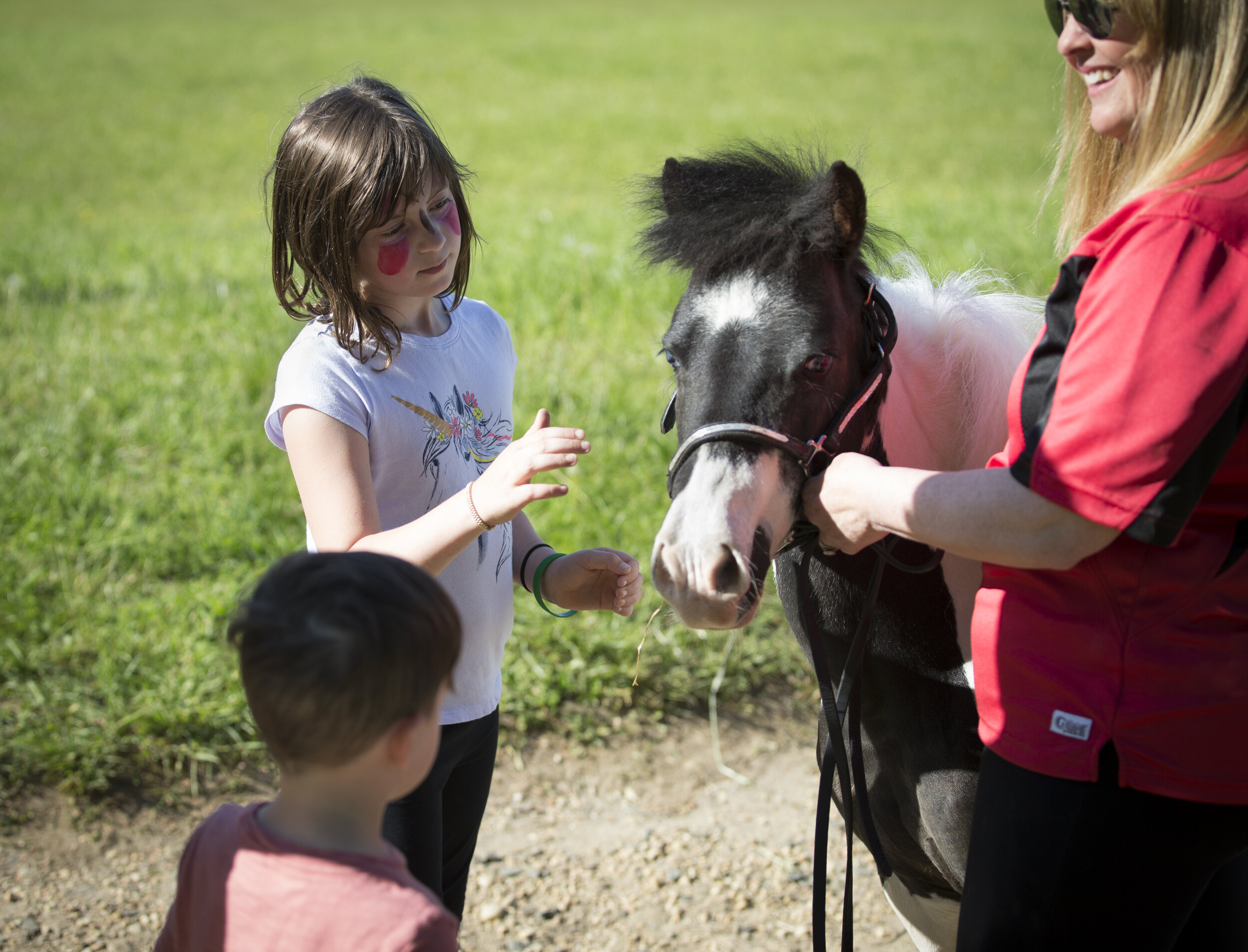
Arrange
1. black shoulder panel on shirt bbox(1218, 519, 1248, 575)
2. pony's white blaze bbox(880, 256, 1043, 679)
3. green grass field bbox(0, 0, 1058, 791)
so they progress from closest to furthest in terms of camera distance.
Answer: black shoulder panel on shirt bbox(1218, 519, 1248, 575) < pony's white blaze bbox(880, 256, 1043, 679) < green grass field bbox(0, 0, 1058, 791)

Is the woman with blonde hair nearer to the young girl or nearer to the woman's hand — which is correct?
the woman's hand

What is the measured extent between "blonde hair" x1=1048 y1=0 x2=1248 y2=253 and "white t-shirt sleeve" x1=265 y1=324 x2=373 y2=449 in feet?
4.03

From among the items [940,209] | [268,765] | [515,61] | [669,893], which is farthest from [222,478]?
[515,61]

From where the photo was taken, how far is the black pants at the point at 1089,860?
49.1 inches

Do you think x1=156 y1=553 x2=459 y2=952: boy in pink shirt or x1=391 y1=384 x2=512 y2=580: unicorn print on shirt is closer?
x1=156 y1=553 x2=459 y2=952: boy in pink shirt

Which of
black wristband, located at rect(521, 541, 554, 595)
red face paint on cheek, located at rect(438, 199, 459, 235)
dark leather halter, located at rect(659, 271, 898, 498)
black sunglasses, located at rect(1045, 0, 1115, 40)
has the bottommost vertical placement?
black wristband, located at rect(521, 541, 554, 595)

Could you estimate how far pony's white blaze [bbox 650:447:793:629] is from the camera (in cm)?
142

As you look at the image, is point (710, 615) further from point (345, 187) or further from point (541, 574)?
point (345, 187)

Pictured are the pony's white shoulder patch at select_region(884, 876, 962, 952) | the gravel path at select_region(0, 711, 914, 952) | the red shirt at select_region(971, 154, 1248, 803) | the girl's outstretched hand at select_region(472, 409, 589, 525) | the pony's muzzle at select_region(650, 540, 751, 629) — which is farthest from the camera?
the gravel path at select_region(0, 711, 914, 952)

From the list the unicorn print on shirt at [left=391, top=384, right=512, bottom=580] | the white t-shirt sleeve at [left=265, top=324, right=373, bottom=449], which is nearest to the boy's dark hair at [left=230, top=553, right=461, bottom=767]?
the white t-shirt sleeve at [left=265, top=324, right=373, bottom=449]

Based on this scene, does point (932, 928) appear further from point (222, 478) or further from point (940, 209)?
point (940, 209)

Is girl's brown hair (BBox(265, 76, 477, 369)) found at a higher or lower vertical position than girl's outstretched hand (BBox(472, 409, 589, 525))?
higher

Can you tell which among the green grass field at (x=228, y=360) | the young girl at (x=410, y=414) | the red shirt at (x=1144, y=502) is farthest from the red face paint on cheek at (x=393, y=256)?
the red shirt at (x=1144, y=502)

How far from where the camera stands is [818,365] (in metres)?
1.65
